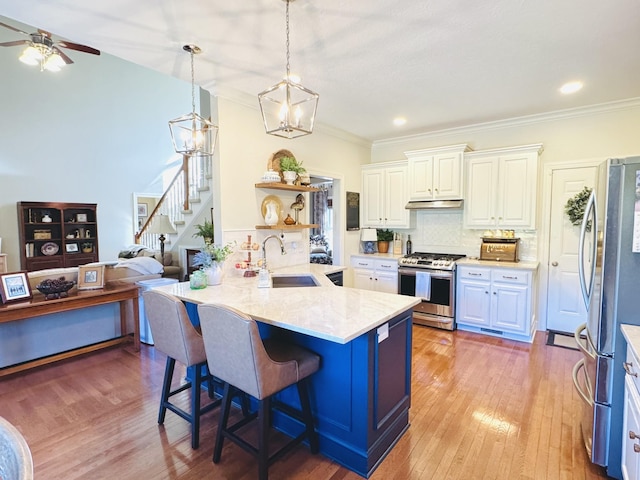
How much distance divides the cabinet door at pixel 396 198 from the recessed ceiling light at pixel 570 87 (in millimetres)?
2049

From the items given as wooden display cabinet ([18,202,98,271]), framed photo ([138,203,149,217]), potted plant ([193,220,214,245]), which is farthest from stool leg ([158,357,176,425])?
framed photo ([138,203,149,217])

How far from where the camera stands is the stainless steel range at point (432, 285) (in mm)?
4281

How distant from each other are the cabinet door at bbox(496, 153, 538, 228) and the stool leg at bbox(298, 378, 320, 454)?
11.4 ft

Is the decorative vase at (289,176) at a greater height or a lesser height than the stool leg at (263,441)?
greater

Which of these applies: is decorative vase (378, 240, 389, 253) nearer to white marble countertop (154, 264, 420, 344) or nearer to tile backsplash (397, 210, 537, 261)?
tile backsplash (397, 210, 537, 261)

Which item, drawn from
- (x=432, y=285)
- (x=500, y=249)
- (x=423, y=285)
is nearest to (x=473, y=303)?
(x=432, y=285)

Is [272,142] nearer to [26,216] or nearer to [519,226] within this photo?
[519,226]

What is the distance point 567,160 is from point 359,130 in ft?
8.66

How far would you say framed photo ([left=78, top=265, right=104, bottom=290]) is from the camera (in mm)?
3605

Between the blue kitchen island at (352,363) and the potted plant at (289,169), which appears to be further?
the potted plant at (289,169)

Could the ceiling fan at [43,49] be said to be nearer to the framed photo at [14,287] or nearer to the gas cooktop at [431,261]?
the framed photo at [14,287]

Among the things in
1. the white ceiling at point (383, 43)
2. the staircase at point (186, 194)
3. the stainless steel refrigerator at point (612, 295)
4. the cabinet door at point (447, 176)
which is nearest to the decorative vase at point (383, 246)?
the cabinet door at point (447, 176)

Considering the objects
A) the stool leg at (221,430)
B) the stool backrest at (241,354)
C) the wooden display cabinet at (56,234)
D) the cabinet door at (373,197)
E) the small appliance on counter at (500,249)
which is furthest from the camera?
the wooden display cabinet at (56,234)

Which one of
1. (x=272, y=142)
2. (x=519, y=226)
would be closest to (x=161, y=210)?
(x=272, y=142)
